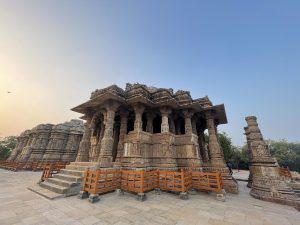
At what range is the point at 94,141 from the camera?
15.2 meters

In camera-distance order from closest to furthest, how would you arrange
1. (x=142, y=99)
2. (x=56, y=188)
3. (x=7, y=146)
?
1. (x=56, y=188)
2. (x=142, y=99)
3. (x=7, y=146)

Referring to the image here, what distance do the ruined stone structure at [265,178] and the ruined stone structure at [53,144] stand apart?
83.7 ft

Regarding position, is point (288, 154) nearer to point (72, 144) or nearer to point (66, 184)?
point (66, 184)

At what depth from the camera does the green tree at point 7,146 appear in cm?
4356

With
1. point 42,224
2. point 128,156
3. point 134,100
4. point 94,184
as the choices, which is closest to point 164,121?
point 134,100

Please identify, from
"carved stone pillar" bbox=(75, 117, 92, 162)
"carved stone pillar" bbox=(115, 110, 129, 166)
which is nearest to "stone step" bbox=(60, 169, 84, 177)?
"carved stone pillar" bbox=(75, 117, 92, 162)

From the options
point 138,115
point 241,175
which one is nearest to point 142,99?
point 138,115

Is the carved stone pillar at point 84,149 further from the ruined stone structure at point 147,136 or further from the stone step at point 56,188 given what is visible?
the stone step at point 56,188

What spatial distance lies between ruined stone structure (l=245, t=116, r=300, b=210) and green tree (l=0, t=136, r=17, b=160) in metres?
61.7

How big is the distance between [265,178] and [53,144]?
28307 millimetres

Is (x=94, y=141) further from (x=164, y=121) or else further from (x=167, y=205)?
(x=167, y=205)

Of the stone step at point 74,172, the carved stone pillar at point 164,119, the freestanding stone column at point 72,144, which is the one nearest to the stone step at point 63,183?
the stone step at point 74,172

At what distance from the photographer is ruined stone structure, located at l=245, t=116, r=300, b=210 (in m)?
7.57

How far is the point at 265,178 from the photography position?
8633 millimetres
